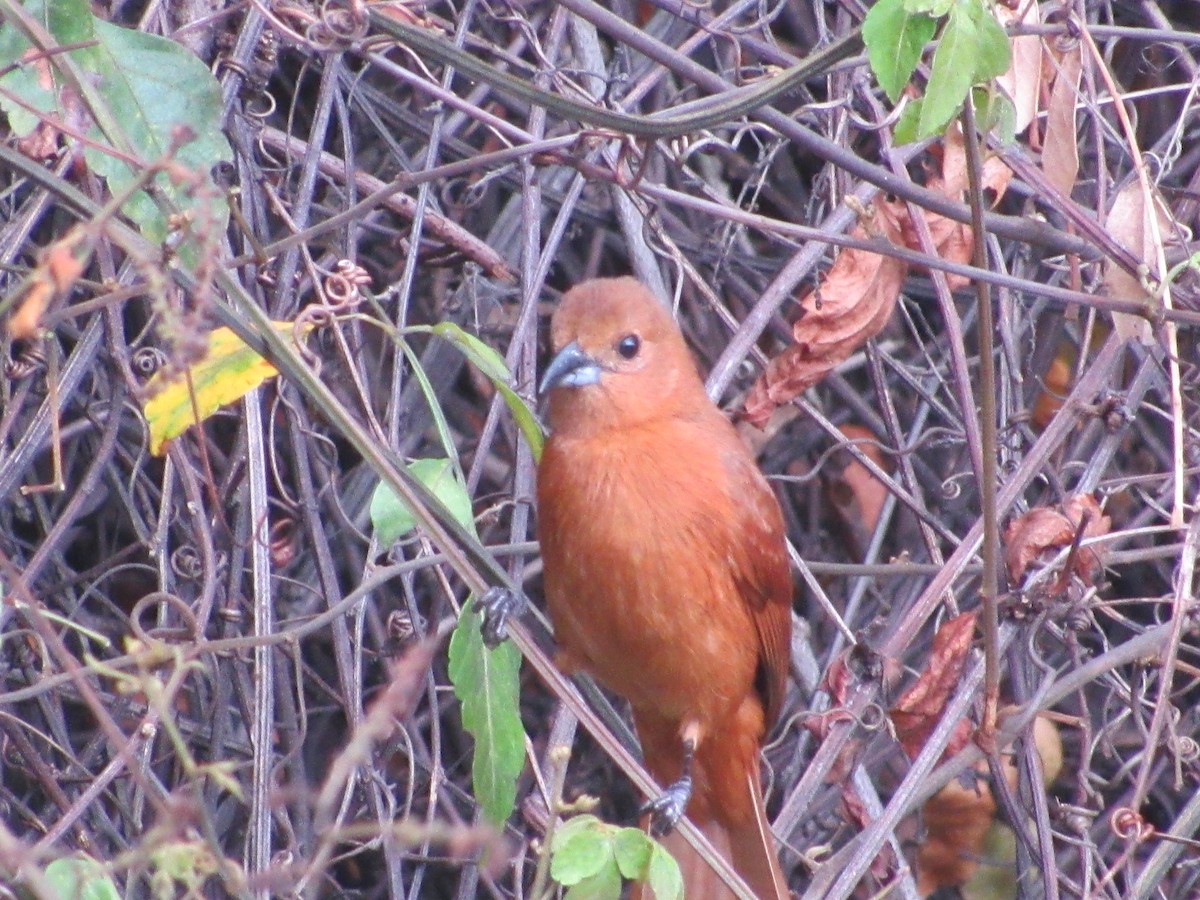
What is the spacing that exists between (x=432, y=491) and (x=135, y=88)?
84cm

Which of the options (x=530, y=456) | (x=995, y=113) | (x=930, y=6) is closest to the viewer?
(x=930, y=6)

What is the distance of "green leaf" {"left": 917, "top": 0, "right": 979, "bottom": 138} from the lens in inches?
98.5

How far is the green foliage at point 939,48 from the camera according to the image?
2.50m

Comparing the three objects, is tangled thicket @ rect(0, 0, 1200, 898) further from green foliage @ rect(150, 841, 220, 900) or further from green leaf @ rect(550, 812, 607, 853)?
green foliage @ rect(150, 841, 220, 900)

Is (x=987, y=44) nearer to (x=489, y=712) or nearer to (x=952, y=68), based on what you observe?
(x=952, y=68)

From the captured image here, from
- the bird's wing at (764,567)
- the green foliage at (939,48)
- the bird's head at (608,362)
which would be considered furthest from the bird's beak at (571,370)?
the green foliage at (939,48)

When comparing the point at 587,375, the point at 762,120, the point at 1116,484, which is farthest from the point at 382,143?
the point at 1116,484

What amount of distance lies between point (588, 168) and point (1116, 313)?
114cm

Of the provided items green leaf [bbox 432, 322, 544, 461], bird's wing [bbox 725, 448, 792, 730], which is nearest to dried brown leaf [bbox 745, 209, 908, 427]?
bird's wing [bbox 725, 448, 792, 730]

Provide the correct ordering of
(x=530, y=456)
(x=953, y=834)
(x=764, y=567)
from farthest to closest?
(x=953, y=834) → (x=530, y=456) → (x=764, y=567)

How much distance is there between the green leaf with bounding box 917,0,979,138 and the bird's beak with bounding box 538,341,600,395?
1359mm

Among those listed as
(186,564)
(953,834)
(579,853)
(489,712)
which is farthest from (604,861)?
(953,834)

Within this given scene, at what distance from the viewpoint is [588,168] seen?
3312 millimetres

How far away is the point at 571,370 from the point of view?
375cm
